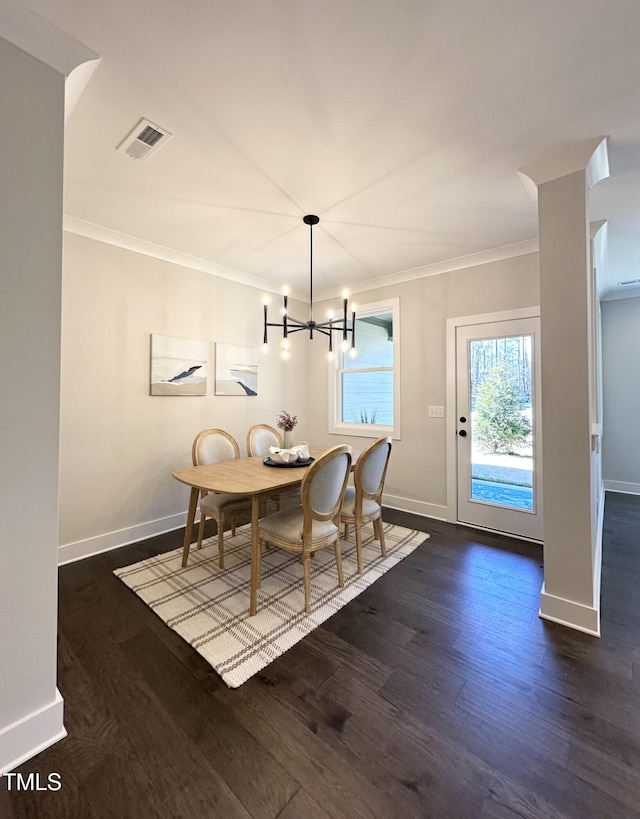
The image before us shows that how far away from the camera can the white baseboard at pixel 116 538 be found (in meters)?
2.68

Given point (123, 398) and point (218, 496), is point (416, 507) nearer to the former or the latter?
point (218, 496)

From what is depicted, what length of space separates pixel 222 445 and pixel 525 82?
3.07 meters

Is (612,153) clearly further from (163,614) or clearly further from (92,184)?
(163,614)

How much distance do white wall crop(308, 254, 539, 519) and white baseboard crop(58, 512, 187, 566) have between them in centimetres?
238

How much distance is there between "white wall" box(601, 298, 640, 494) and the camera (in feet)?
14.6

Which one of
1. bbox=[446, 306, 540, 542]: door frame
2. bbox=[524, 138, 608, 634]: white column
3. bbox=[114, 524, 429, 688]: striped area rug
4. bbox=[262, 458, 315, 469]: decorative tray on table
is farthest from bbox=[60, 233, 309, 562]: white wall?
bbox=[524, 138, 608, 634]: white column

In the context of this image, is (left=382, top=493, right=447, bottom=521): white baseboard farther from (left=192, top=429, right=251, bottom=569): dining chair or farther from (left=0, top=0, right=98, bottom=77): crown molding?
(left=0, top=0, right=98, bottom=77): crown molding

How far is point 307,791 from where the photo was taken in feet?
3.72

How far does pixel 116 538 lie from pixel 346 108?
11.3 ft

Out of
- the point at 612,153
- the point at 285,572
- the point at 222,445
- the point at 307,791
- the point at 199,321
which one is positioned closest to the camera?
the point at 307,791

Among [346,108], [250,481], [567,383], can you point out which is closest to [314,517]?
[250,481]

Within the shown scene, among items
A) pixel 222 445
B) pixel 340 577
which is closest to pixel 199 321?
pixel 222 445

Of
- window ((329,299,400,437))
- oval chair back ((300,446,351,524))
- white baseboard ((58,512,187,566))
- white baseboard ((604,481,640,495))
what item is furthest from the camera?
white baseboard ((604,481,640,495))

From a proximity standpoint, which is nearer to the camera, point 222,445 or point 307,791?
point 307,791
